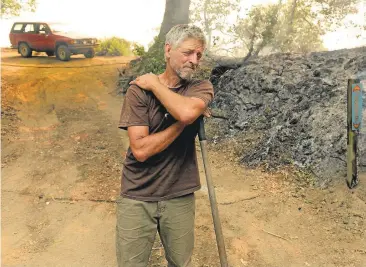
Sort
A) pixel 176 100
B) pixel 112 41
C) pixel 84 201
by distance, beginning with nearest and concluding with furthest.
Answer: pixel 176 100, pixel 84 201, pixel 112 41

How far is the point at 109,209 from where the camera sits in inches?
206

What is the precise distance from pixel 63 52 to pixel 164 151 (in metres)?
12.1

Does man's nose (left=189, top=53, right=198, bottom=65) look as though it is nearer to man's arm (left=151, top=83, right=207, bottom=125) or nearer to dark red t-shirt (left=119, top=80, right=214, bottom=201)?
dark red t-shirt (left=119, top=80, right=214, bottom=201)

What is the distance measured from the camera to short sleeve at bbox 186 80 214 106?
2406 mm

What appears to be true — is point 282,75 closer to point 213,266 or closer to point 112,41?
point 213,266

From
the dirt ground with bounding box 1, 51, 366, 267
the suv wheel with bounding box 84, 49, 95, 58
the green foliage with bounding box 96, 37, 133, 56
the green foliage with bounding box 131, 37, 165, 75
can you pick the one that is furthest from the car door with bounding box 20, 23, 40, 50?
the dirt ground with bounding box 1, 51, 366, 267

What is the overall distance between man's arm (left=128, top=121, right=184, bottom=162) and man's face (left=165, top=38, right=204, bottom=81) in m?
0.38

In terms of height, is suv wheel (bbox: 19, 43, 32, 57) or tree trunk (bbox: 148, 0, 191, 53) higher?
tree trunk (bbox: 148, 0, 191, 53)

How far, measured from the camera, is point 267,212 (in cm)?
499

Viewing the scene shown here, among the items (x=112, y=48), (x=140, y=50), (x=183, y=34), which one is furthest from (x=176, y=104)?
(x=112, y=48)

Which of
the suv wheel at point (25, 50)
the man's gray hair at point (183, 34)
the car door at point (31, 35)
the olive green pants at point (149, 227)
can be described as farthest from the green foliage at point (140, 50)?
the olive green pants at point (149, 227)

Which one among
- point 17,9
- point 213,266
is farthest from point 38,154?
point 17,9

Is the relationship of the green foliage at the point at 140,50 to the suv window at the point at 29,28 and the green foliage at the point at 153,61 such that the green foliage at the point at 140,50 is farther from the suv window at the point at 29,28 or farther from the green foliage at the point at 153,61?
the suv window at the point at 29,28

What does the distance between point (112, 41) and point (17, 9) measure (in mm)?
4845
